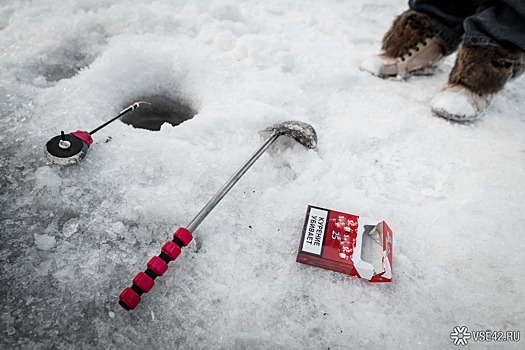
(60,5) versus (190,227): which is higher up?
(60,5)

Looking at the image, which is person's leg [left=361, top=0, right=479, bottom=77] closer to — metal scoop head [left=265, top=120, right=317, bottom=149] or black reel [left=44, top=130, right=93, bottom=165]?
metal scoop head [left=265, top=120, right=317, bottom=149]

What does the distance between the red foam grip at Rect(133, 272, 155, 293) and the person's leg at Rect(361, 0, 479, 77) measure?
160 centimetres

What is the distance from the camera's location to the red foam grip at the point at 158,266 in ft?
3.23

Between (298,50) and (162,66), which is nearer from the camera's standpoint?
(162,66)

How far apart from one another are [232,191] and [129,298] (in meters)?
0.52

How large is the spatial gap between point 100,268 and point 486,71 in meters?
1.80

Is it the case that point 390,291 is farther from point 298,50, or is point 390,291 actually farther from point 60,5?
point 60,5

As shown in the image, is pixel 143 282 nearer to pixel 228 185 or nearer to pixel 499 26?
pixel 228 185

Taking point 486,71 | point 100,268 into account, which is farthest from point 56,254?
point 486,71

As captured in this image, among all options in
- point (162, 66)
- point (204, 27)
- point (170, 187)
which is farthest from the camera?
point (204, 27)

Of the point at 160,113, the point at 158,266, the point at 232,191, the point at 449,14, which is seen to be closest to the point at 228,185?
the point at 232,191

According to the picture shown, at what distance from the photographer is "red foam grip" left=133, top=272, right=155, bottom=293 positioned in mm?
967

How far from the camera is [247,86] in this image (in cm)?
176

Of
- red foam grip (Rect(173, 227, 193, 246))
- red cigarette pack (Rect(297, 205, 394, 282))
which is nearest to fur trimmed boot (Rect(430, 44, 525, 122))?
red cigarette pack (Rect(297, 205, 394, 282))
